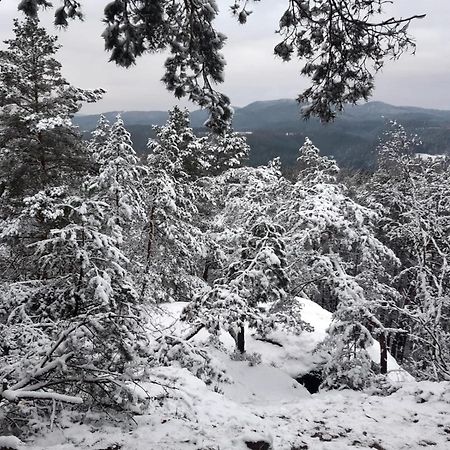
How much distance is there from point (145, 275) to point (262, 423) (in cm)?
1240

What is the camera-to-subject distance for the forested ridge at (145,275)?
16.6 ft

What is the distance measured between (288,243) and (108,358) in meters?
8.13

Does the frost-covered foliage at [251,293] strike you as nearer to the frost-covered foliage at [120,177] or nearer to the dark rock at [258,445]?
the frost-covered foliage at [120,177]

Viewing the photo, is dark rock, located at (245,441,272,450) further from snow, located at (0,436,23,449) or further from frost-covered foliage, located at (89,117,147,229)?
frost-covered foliage, located at (89,117,147,229)

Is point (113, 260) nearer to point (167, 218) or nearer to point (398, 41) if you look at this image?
point (398, 41)

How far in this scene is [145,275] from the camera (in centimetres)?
1722

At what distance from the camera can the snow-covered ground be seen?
4.62 m

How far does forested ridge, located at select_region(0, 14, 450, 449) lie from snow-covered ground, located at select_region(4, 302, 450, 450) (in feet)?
0.29

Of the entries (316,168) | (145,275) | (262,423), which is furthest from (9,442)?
(316,168)

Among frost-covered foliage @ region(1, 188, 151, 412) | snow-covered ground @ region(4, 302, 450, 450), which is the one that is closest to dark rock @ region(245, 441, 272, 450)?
snow-covered ground @ region(4, 302, 450, 450)

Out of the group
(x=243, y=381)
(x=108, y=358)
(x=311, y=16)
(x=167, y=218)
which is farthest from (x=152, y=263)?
(x=311, y=16)

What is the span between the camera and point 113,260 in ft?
23.3

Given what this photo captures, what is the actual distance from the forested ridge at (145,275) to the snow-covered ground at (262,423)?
9 cm

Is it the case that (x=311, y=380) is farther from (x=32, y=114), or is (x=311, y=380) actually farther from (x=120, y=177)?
(x=32, y=114)
